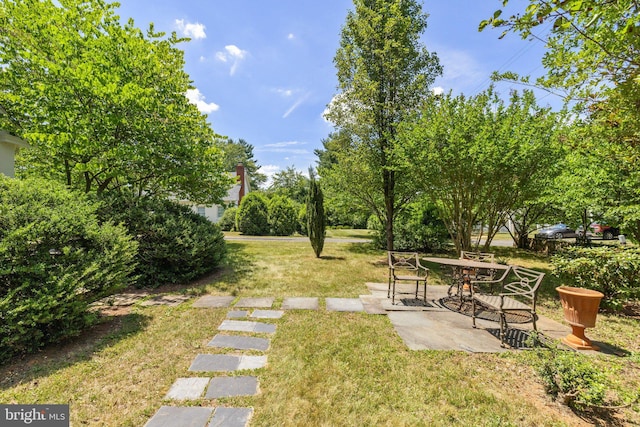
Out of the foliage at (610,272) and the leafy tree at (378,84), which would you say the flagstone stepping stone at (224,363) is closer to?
the foliage at (610,272)

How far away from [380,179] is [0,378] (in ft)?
32.3

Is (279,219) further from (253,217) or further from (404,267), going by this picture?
(404,267)

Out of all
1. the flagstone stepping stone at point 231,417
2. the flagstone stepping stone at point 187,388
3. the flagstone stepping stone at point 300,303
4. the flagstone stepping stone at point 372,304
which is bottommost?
the flagstone stepping stone at point 187,388

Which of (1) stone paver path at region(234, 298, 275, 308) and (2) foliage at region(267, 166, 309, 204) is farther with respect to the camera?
(2) foliage at region(267, 166, 309, 204)

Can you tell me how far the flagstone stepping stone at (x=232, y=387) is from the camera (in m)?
2.62

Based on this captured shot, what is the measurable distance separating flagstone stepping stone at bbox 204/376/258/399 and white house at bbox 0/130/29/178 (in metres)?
11.2

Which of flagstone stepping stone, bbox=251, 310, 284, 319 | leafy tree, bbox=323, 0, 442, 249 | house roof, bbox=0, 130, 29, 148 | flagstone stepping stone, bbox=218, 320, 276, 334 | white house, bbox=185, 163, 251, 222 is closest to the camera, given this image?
flagstone stepping stone, bbox=218, 320, 276, 334

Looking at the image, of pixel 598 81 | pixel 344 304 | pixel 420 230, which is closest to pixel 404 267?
pixel 344 304

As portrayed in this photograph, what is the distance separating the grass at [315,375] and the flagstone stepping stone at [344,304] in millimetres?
344

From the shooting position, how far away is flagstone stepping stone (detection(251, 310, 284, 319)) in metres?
4.62

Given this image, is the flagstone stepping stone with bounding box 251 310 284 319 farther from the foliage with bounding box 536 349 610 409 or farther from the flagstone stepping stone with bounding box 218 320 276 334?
the foliage with bounding box 536 349 610 409

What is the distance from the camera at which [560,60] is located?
4633mm

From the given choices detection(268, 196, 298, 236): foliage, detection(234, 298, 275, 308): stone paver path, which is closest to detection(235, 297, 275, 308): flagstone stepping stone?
detection(234, 298, 275, 308): stone paver path

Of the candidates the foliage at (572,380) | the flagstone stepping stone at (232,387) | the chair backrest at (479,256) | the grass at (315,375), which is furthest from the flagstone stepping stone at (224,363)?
the chair backrest at (479,256)
